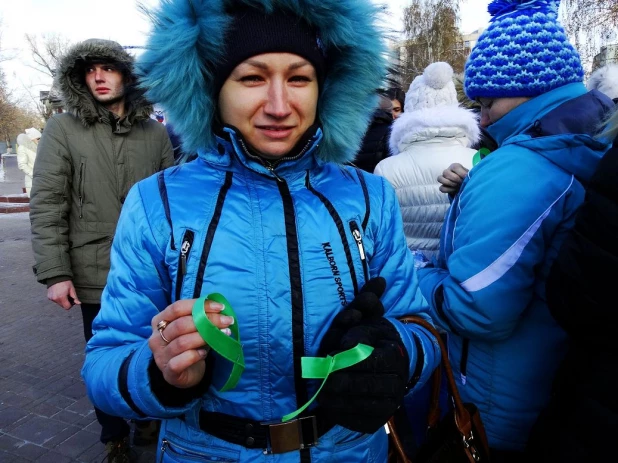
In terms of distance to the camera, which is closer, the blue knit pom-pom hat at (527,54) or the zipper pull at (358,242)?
the zipper pull at (358,242)

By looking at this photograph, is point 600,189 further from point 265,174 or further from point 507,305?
point 265,174

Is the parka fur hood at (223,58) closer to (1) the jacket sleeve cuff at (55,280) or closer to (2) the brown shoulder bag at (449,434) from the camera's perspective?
(2) the brown shoulder bag at (449,434)

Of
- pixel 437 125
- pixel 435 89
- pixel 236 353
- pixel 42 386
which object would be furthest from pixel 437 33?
pixel 236 353

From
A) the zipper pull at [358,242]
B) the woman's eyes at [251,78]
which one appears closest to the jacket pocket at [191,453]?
the zipper pull at [358,242]

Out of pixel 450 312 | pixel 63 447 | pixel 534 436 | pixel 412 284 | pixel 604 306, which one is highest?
pixel 604 306

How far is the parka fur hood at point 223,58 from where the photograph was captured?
4.60 feet

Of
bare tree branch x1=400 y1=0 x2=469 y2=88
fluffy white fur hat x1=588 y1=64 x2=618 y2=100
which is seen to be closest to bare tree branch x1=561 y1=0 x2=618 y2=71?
bare tree branch x1=400 y1=0 x2=469 y2=88

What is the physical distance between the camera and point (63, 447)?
329cm

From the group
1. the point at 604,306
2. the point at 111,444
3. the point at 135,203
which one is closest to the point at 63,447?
the point at 111,444

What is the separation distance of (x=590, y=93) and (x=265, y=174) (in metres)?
1.33

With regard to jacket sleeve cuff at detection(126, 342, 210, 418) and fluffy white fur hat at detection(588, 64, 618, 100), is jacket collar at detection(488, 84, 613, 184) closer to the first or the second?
fluffy white fur hat at detection(588, 64, 618, 100)

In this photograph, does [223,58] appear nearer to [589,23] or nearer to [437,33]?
[589,23]

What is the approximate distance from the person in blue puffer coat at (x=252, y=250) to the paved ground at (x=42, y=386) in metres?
2.23

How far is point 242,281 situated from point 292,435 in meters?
0.44
